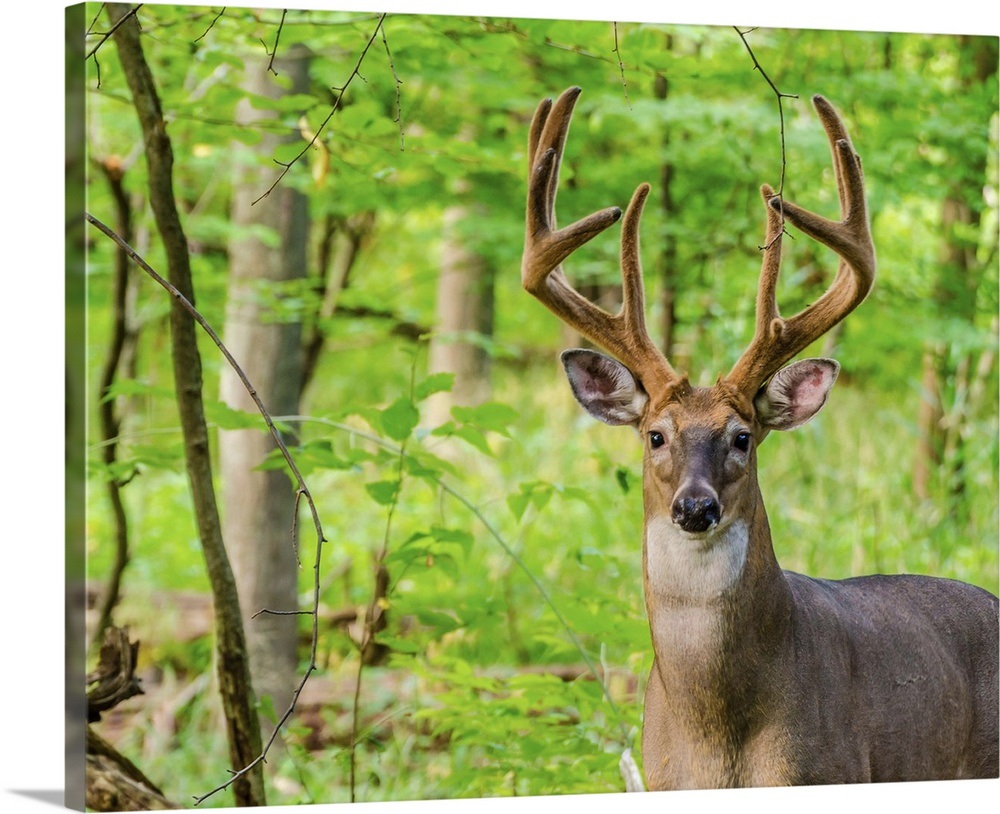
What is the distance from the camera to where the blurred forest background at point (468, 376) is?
4.14m

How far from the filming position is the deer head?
3182 mm

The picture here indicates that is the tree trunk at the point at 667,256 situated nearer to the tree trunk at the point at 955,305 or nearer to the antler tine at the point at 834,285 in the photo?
the tree trunk at the point at 955,305

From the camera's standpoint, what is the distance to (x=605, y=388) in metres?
3.41

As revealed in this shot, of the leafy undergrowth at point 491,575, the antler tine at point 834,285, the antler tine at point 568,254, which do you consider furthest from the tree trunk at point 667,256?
the antler tine at point 834,285

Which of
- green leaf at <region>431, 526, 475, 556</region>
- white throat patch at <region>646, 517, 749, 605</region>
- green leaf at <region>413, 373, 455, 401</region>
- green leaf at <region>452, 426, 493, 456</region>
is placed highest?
green leaf at <region>413, 373, 455, 401</region>

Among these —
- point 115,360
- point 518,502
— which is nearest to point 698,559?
point 518,502

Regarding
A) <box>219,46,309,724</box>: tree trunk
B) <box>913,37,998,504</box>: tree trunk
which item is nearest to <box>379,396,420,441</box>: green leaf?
<box>219,46,309,724</box>: tree trunk

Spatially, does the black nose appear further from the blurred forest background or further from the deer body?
the blurred forest background

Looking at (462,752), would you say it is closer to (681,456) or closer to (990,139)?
(681,456)

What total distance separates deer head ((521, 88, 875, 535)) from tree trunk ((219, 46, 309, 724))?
206 centimetres

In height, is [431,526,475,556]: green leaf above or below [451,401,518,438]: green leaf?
below

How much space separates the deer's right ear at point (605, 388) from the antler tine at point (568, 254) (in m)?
0.04
